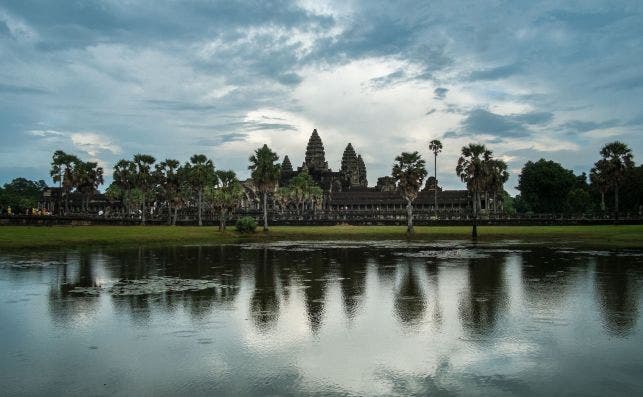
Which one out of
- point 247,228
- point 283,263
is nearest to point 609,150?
point 247,228

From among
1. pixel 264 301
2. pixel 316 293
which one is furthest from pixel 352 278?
pixel 264 301

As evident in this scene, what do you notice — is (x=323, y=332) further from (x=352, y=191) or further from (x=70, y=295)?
(x=352, y=191)

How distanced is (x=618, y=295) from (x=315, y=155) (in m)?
173

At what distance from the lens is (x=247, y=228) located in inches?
2470

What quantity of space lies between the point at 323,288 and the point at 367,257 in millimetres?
13640

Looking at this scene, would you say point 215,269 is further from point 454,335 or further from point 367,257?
point 454,335

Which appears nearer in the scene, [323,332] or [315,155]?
[323,332]

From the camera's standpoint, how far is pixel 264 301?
56.9 feet

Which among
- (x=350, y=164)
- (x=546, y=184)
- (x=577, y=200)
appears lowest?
(x=577, y=200)

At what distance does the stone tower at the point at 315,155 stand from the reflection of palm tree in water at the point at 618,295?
159 metres

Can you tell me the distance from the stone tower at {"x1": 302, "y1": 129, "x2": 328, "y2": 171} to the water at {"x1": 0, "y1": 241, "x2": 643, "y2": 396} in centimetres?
16164

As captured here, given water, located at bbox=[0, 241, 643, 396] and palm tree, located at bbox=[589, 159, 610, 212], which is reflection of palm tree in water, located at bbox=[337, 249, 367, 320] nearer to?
water, located at bbox=[0, 241, 643, 396]

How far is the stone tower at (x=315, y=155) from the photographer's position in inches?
7338

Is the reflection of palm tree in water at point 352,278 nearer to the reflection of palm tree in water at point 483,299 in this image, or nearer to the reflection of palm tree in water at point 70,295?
the reflection of palm tree in water at point 483,299
